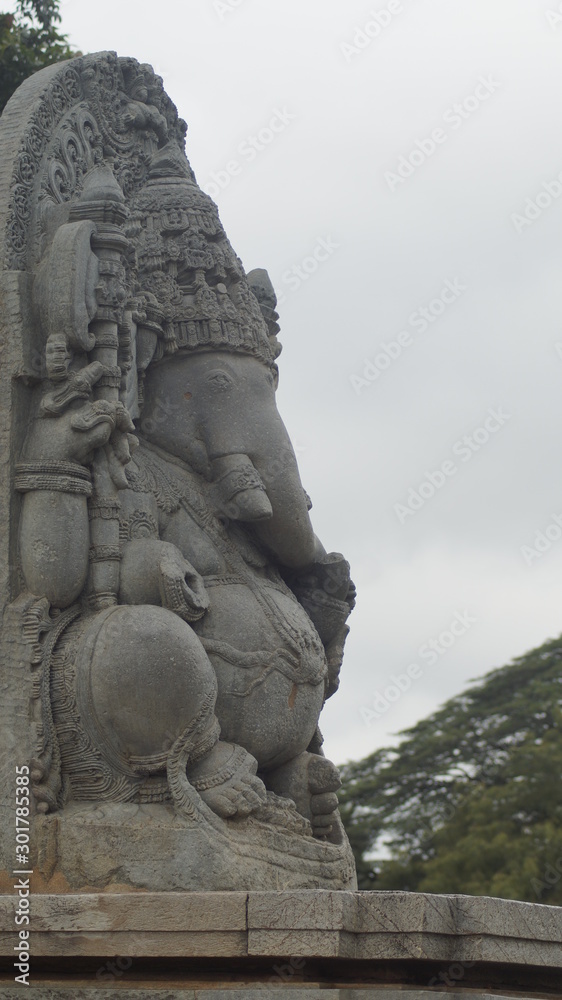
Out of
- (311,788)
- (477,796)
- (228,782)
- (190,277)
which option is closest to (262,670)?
(228,782)

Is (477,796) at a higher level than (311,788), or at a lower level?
higher

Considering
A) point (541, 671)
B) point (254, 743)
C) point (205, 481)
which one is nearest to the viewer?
point (254, 743)

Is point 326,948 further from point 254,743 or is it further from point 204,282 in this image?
point 204,282

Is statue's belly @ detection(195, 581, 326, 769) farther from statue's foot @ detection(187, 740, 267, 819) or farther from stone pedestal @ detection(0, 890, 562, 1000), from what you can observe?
stone pedestal @ detection(0, 890, 562, 1000)

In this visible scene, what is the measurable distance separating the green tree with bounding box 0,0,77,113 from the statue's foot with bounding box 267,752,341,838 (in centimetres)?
707

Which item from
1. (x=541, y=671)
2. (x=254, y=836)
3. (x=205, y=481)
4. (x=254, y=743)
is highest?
(x=541, y=671)

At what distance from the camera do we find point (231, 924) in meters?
5.02

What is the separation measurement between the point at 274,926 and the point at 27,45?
30.8 feet

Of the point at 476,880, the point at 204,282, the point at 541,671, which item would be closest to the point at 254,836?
the point at 204,282

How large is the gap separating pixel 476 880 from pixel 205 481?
533 inches

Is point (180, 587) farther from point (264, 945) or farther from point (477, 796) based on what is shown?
point (477, 796)

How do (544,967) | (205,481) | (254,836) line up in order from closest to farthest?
(544,967) < (254,836) < (205,481)

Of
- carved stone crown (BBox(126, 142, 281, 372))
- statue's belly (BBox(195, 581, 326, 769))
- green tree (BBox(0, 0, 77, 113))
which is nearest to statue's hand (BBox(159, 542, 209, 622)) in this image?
statue's belly (BBox(195, 581, 326, 769))

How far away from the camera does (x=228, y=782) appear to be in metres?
6.00
